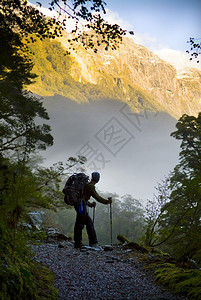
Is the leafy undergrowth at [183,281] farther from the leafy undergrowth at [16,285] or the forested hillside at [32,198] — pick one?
the leafy undergrowth at [16,285]

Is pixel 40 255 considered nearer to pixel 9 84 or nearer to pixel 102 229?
pixel 9 84

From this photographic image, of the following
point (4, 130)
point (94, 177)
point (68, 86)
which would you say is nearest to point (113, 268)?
point (94, 177)

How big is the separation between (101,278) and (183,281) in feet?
5.08

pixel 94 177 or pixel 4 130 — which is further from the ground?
pixel 94 177

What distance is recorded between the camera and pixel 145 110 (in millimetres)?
186875

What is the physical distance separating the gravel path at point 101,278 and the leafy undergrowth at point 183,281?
0.48ft

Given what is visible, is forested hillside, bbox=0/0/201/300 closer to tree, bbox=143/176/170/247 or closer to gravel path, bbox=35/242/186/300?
tree, bbox=143/176/170/247

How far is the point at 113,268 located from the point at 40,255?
190 cm

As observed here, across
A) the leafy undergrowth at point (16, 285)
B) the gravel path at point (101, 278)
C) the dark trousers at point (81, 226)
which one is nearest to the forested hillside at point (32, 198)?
the leafy undergrowth at point (16, 285)

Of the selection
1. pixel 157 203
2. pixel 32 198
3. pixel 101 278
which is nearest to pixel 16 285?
pixel 101 278

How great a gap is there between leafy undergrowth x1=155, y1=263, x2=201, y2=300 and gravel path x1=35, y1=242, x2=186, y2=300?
15 cm

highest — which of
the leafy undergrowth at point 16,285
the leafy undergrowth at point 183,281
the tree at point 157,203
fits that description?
the tree at point 157,203

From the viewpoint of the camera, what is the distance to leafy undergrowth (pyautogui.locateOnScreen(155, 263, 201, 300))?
10.3 feet

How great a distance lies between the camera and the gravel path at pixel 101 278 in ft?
11.4
